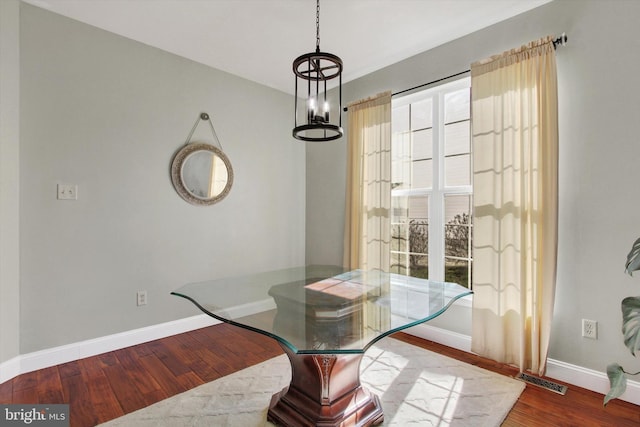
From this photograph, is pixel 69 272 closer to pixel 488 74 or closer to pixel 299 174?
pixel 299 174

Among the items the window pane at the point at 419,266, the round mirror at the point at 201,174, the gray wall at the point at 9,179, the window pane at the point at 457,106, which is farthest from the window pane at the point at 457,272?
the gray wall at the point at 9,179

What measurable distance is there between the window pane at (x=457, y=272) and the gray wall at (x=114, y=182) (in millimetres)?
2031

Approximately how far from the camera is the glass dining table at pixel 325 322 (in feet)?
4.13

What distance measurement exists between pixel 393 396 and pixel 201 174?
2522mm

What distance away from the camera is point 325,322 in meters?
1.38

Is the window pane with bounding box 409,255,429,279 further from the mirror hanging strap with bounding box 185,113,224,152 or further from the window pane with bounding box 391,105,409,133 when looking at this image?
the mirror hanging strap with bounding box 185,113,224,152

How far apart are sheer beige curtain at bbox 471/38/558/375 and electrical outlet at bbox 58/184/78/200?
3114 mm

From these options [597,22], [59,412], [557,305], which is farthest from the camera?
[557,305]

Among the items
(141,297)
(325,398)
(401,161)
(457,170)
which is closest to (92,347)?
(141,297)

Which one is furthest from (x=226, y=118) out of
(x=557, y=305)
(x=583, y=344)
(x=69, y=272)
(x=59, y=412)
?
(x=583, y=344)

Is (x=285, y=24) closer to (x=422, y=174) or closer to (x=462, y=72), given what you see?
(x=462, y=72)

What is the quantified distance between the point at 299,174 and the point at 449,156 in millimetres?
1880

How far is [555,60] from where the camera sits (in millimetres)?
2113

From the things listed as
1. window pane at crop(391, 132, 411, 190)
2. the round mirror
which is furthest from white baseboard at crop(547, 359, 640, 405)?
the round mirror
